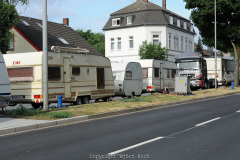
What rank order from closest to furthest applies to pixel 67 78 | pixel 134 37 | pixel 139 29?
1. pixel 67 78
2. pixel 139 29
3. pixel 134 37

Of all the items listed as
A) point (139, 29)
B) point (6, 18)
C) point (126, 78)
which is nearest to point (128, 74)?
point (126, 78)

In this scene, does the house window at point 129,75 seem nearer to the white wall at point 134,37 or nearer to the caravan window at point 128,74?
the caravan window at point 128,74

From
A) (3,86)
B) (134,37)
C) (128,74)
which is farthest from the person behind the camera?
(134,37)

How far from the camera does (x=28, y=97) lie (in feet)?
53.0

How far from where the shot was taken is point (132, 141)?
8.09 meters

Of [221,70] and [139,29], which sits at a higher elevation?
[139,29]

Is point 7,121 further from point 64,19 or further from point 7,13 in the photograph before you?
point 64,19

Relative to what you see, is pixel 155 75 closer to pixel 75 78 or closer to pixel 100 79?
pixel 100 79

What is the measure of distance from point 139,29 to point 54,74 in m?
34.3

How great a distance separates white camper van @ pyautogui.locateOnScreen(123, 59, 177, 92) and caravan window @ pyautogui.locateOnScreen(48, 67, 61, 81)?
10200 mm

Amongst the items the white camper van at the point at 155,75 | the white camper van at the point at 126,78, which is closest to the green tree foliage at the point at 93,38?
the white camper van at the point at 155,75

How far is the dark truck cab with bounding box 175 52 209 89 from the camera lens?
31984 mm

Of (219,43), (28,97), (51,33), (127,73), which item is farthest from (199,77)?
(28,97)

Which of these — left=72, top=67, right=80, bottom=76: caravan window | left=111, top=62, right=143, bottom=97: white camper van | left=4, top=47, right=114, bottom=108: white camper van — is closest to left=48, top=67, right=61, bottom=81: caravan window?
left=4, top=47, right=114, bottom=108: white camper van
